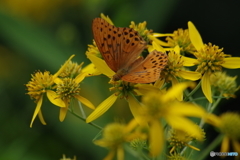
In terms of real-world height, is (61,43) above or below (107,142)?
above

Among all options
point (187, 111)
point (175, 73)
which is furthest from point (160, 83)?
point (187, 111)

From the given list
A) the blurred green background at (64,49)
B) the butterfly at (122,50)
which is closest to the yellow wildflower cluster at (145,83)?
the butterfly at (122,50)

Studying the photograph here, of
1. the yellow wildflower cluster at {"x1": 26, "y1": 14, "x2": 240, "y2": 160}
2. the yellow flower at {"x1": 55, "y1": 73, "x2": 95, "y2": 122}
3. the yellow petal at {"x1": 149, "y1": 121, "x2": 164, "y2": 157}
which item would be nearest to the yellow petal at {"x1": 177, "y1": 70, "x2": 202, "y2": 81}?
the yellow wildflower cluster at {"x1": 26, "y1": 14, "x2": 240, "y2": 160}

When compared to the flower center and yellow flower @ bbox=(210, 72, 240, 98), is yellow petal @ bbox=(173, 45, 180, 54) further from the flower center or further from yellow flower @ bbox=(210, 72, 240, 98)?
yellow flower @ bbox=(210, 72, 240, 98)

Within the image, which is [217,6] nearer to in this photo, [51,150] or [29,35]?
[29,35]

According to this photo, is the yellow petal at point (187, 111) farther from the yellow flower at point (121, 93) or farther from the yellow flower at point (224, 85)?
the yellow flower at point (224, 85)

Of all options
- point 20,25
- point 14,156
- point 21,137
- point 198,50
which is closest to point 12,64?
point 20,25

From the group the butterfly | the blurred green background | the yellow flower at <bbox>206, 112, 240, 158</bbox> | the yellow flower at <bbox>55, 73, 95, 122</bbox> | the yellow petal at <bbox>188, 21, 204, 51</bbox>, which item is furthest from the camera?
the blurred green background
